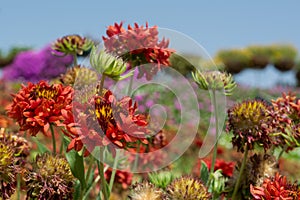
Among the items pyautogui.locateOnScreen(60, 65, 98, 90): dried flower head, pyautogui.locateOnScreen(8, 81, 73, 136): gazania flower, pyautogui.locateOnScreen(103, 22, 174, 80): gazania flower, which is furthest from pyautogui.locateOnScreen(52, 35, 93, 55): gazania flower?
pyautogui.locateOnScreen(8, 81, 73, 136): gazania flower

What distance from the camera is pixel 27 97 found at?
0.97m

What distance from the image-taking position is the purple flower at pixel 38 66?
25.4 feet

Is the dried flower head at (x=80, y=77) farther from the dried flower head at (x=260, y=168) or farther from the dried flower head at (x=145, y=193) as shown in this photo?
the dried flower head at (x=260, y=168)

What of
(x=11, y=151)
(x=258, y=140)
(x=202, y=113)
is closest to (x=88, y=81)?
(x=11, y=151)

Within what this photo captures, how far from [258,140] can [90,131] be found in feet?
1.35

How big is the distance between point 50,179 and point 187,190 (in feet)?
0.91

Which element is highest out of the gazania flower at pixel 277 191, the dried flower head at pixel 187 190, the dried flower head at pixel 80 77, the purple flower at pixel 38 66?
the dried flower head at pixel 80 77

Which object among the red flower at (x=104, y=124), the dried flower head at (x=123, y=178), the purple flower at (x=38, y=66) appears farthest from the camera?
the purple flower at (x=38, y=66)

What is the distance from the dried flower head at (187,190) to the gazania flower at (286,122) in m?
0.26

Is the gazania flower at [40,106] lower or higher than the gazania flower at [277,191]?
higher

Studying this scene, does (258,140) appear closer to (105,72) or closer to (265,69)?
(105,72)

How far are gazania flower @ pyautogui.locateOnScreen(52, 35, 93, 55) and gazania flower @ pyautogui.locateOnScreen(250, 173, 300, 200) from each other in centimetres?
69

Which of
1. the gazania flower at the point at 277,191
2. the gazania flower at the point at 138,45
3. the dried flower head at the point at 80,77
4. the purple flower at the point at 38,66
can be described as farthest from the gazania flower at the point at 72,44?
the purple flower at the point at 38,66

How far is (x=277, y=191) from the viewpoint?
2.93 ft
